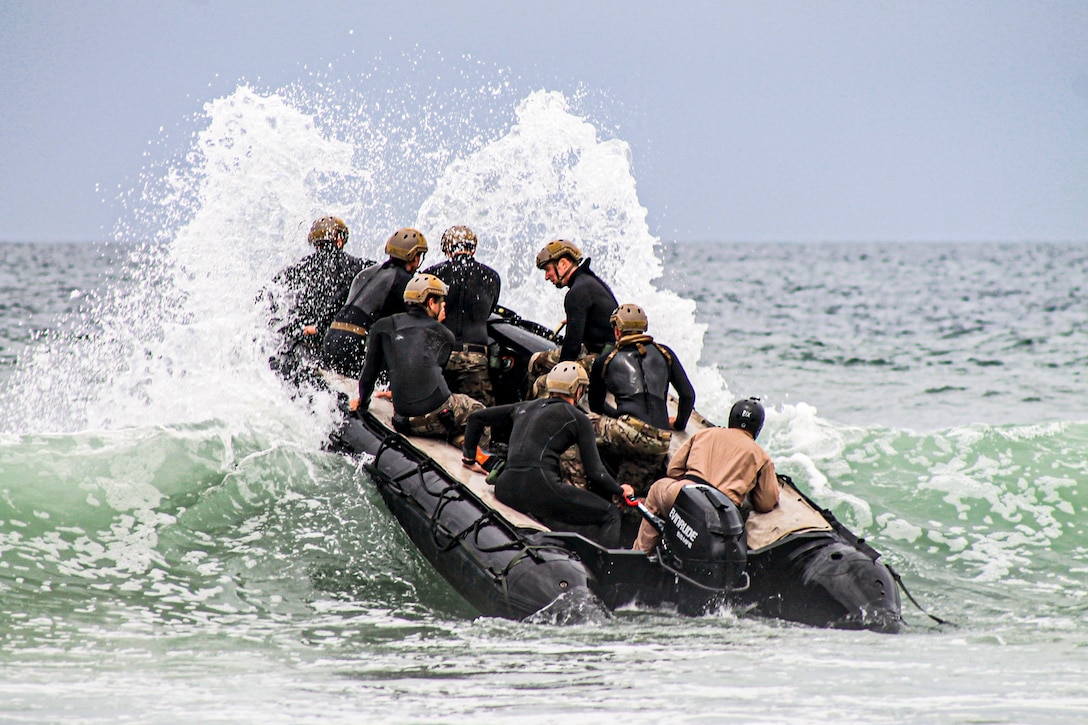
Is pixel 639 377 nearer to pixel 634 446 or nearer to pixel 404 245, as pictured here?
pixel 634 446

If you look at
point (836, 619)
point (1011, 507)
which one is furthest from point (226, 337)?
point (1011, 507)

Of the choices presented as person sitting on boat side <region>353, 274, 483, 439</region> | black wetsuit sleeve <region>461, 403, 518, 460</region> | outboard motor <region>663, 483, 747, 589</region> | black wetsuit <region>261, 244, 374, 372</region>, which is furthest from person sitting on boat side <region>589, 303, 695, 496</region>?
black wetsuit <region>261, 244, 374, 372</region>

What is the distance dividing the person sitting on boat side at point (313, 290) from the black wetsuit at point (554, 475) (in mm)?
3796

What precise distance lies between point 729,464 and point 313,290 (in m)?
5.19

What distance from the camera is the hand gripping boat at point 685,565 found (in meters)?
7.38

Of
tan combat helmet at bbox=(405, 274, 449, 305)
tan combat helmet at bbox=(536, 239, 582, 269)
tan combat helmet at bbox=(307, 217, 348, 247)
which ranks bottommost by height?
tan combat helmet at bbox=(405, 274, 449, 305)

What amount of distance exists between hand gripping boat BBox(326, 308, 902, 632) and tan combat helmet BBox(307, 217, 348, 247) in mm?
3902

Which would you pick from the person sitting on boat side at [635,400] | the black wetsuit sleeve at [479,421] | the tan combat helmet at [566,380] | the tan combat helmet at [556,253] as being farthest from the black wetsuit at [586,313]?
the tan combat helmet at [566,380]

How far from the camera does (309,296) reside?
11.5 metres

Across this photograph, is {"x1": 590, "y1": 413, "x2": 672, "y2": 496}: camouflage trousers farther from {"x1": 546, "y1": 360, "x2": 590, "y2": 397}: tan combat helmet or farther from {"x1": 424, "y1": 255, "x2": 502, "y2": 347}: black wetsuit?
{"x1": 424, "y1": 255, "x2": 502, "y2": 347}: black wetsuit

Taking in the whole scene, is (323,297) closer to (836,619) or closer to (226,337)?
(226,337)

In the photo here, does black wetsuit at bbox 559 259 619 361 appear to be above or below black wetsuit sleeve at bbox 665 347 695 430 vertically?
above

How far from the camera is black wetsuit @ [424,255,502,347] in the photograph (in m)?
10.1

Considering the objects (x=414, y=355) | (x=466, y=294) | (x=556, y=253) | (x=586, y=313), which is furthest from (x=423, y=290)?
(x=586, y=313)
